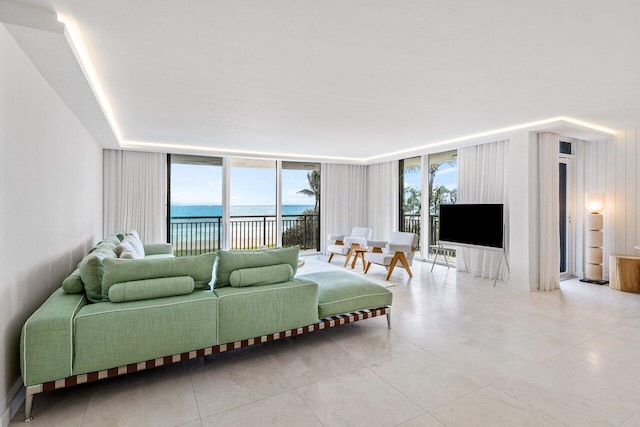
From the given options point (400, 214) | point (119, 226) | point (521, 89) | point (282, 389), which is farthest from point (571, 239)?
point (119, 226)

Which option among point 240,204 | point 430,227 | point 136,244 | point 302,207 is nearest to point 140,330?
point 136,244

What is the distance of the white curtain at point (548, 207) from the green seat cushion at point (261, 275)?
3999mm

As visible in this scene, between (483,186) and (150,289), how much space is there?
17.5ft

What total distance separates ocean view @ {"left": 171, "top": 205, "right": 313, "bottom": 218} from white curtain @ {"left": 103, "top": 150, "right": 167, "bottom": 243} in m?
0.38

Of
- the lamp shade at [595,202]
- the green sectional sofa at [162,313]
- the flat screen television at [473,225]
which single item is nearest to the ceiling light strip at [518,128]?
the lamp shade at [595,202]

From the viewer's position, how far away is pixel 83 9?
6.36ft

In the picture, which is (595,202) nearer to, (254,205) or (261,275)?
(261,275)

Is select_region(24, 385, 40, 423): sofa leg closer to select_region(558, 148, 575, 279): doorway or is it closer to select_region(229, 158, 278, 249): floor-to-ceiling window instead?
select_region(229, 158, 278, 249): floor-to-ceiling window

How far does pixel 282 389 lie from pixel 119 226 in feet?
17.4

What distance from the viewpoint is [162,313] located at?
224 centimetres

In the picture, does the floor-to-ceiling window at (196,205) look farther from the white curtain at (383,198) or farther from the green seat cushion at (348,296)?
the green seat cushion at (348,296)

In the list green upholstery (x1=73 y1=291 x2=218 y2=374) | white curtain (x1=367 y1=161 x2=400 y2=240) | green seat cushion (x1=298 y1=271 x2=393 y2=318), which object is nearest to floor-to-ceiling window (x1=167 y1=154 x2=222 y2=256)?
white curtain (x1=367 y1=161 x2=400 y2=240)

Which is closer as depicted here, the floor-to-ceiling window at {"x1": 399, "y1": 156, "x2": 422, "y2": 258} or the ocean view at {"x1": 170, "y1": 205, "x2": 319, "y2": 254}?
the ocean view at {"x1": 170, "y1": 205, "x2": 319, "y2": 254}

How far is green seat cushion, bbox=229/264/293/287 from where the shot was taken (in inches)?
105
